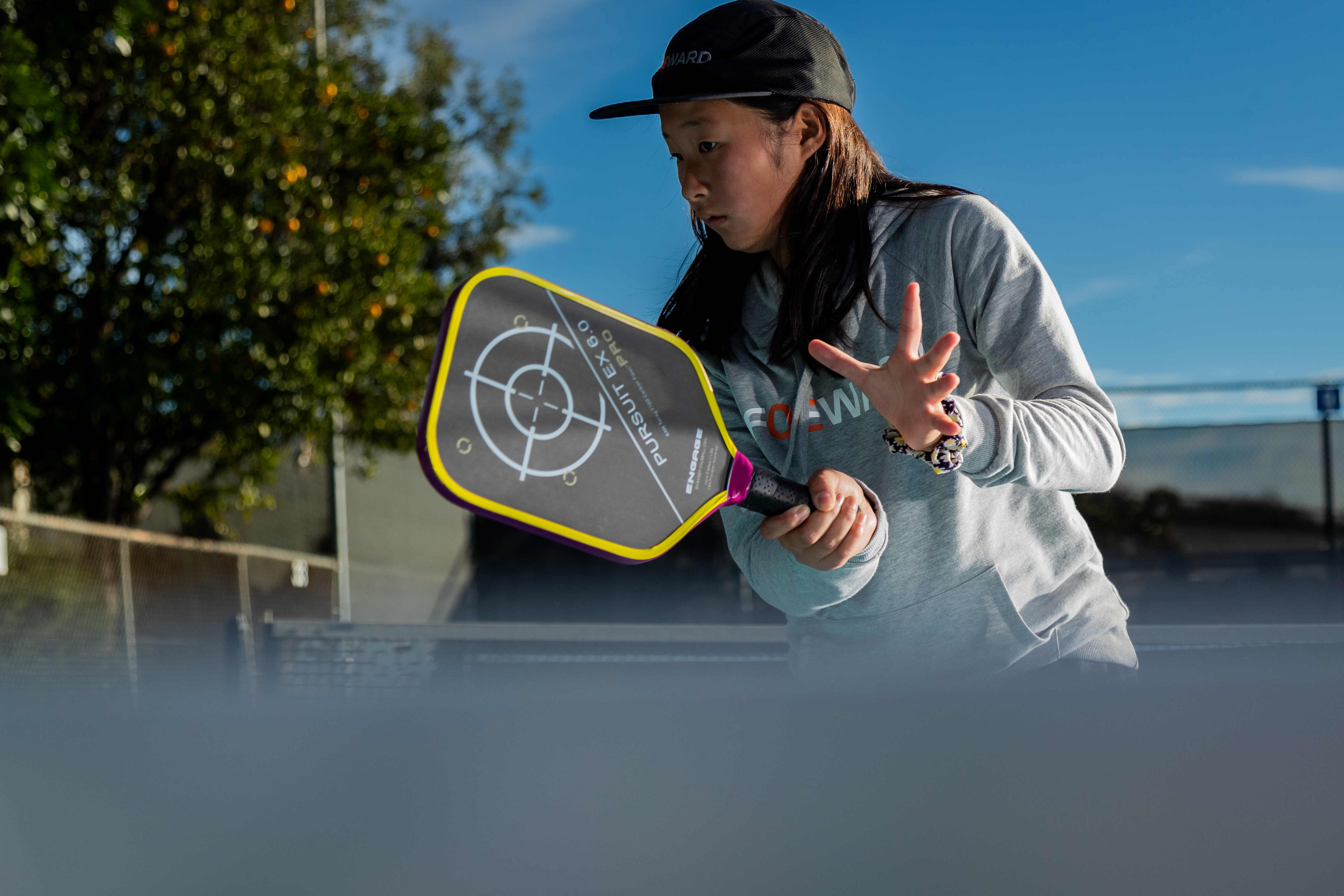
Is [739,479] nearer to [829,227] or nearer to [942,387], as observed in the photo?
[942,387]

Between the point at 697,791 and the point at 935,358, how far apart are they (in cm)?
97

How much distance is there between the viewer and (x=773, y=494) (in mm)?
1385

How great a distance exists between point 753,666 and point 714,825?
310 centimetres

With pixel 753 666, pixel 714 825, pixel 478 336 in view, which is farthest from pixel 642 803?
pixel 753 666

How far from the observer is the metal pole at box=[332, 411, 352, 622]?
32.2ft

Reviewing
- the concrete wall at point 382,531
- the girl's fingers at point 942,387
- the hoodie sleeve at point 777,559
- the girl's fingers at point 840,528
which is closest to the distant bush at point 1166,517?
the concrete wall at point 382,531

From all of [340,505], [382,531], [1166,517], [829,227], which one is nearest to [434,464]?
[829,227]

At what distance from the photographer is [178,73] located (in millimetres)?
8562

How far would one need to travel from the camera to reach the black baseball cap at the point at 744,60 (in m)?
1.62

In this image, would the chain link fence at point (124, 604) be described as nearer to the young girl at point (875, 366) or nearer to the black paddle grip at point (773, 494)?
the young girl at point (875, 366)

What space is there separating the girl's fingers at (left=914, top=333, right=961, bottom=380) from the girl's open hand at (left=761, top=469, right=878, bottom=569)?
20 centimetres

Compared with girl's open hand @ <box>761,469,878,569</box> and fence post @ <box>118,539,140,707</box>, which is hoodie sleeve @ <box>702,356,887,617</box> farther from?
fence post @ <box>118,539,140,707</box>

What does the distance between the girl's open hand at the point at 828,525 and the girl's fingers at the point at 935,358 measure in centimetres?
20

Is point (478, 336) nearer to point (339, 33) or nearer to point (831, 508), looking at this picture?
point (831, 508)
